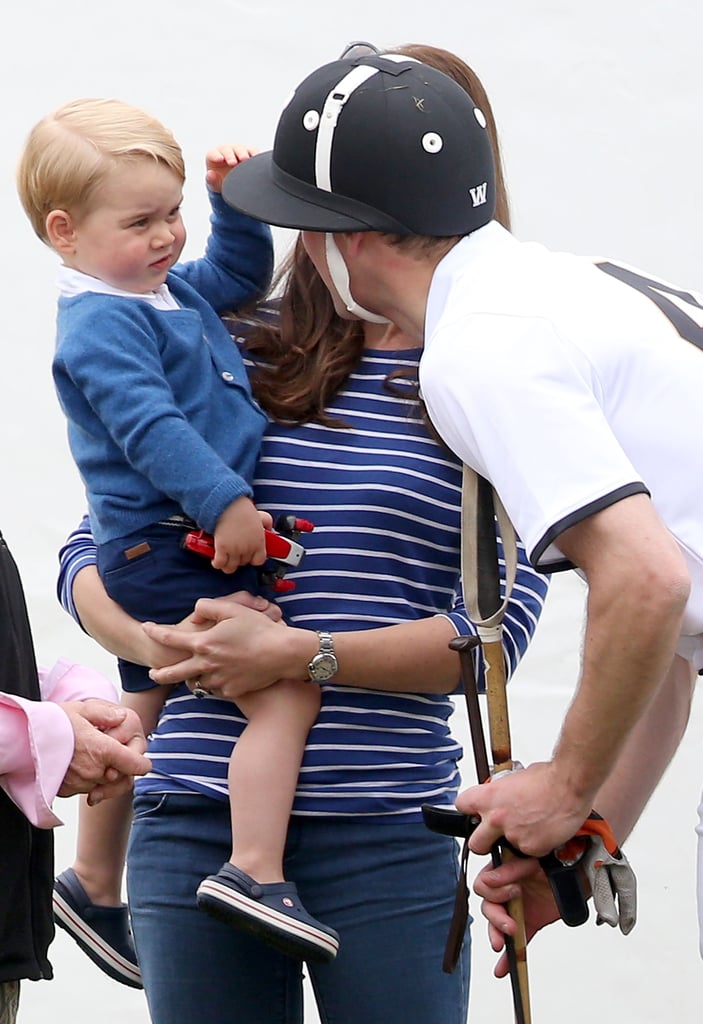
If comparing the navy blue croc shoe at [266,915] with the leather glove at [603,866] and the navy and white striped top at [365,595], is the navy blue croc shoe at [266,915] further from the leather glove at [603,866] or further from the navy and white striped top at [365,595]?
the leather glove at [603,866]

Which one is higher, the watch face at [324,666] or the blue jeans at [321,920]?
the watch face at [324,666]

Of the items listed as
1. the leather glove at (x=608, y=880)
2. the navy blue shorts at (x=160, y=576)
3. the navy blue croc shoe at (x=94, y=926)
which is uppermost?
the navy blue shorts at (x=160, y=576)

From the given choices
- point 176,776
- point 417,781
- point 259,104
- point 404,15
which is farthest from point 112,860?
point 404,15

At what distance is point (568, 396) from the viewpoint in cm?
132

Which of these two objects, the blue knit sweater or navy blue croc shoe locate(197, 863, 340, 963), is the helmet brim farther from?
navy blue croc shoe locate(197, 863, 340, 963)

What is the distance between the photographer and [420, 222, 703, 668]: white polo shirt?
4.31 ft

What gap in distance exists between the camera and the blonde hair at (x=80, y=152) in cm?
186

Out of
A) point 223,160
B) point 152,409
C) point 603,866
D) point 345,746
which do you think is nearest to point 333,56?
point 223,160

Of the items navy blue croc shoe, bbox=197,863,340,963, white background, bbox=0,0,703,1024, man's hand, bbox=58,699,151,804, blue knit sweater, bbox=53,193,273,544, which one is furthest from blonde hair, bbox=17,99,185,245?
white background, bbox=0,0,703,1024

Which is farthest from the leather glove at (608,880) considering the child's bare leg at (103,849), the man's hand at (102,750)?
the child's bare leg at (103,849)

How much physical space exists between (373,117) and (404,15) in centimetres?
176

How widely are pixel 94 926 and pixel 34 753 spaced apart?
2.03 feet

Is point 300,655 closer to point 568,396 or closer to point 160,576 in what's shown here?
point 160,576

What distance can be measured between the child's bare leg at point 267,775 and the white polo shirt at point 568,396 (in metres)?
0.44
